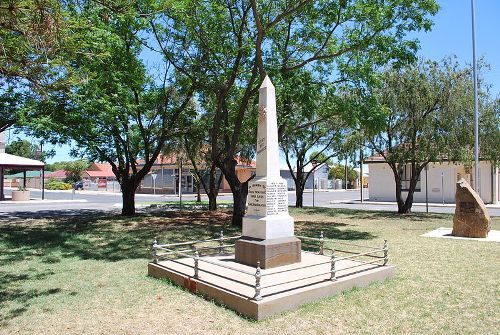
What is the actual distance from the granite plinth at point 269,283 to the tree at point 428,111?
14.7 metres

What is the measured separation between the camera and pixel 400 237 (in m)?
15.1

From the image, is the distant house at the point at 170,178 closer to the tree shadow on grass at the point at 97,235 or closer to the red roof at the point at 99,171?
the red roof at the point at 99,171

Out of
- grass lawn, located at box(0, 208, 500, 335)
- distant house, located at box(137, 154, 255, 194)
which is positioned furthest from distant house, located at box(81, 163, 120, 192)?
grass lawn, located at box(0, 208, 500, 335)

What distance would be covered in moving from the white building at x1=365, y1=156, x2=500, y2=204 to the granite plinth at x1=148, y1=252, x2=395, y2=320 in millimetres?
25581

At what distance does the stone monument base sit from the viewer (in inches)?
337

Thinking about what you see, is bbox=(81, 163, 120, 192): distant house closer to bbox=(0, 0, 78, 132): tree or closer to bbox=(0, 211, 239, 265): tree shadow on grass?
bbox=(0, 211, 239, 265): tree shadow on grass

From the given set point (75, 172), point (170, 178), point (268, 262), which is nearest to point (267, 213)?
point (268, 262)

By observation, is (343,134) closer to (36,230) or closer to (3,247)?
(36,230)

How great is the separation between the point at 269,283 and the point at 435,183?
34165mm

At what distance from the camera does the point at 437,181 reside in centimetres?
3769

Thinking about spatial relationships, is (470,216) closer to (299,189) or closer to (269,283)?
(269,283)

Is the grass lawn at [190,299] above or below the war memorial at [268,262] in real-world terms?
below

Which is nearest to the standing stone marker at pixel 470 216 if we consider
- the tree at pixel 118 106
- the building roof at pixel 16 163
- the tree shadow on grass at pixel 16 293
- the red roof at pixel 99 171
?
the tree at pixel 118 106

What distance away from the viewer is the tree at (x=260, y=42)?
48.9 ft
